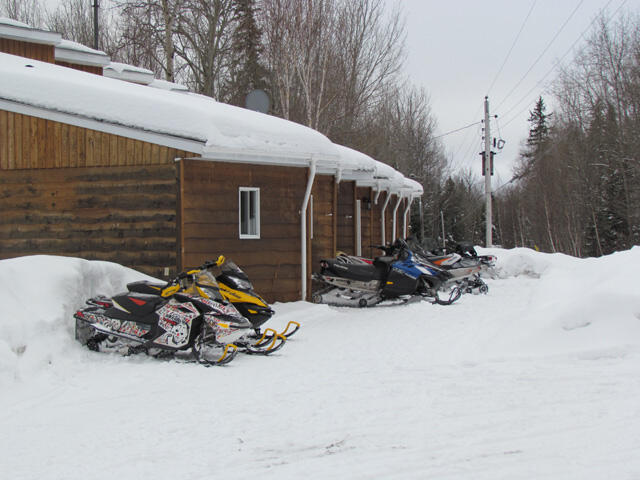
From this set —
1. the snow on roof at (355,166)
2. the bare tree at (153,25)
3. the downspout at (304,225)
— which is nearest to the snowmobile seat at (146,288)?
the downspout at (304,225)

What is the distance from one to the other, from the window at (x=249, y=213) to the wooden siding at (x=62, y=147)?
138 cm

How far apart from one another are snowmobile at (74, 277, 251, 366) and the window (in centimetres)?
336

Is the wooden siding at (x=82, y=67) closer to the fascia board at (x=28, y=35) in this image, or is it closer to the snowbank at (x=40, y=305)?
the fascia board at (x=28, y=35)

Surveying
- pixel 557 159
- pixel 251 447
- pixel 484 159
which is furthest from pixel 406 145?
pixel 251 447

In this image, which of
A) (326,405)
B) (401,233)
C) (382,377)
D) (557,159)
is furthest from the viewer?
(557,159)

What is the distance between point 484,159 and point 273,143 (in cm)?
1839

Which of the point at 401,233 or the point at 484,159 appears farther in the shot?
the point at 484,159

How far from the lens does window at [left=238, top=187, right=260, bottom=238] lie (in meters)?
9.51

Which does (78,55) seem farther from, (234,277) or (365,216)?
(234,277)

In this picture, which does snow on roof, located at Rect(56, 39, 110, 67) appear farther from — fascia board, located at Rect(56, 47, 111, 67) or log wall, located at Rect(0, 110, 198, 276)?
log wall, located at Rect(0, 110, 198, 276)

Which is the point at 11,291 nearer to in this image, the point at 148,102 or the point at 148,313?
the point at 148,313

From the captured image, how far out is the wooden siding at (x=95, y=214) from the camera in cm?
870

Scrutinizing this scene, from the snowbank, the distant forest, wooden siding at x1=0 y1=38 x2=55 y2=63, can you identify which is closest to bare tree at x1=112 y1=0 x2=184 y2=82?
the distant forest

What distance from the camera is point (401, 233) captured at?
2323cm
